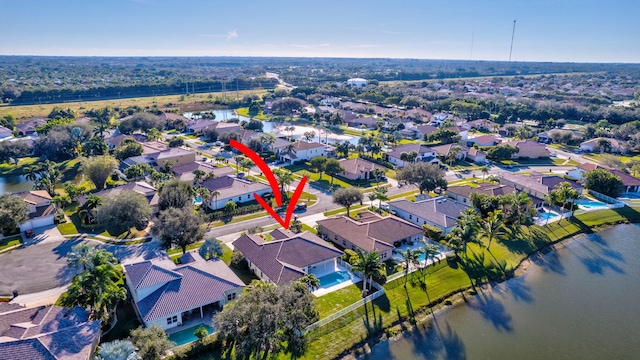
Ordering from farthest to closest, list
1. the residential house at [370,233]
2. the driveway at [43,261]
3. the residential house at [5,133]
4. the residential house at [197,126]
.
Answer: the residential house at [197,126]
the residential house at [5,133]
the residential house at [370,233]
the driveway at [43,261]

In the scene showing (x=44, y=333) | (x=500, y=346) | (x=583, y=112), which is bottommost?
(x=500, y=346)

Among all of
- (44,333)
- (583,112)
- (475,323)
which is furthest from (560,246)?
(583,112)

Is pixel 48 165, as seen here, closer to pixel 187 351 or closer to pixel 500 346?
pixel 187 351

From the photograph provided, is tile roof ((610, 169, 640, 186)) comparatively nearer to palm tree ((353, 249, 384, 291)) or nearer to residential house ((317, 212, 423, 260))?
residential house ((317, 212, 423, 260))

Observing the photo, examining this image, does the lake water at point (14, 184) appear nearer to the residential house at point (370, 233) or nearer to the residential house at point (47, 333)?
the residential house at point (47, 333)

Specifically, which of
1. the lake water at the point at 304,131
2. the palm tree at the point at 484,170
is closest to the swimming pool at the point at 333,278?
the palm tree at the point at 484,170

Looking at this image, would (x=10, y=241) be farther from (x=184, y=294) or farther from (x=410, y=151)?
(x=410, y=151)
